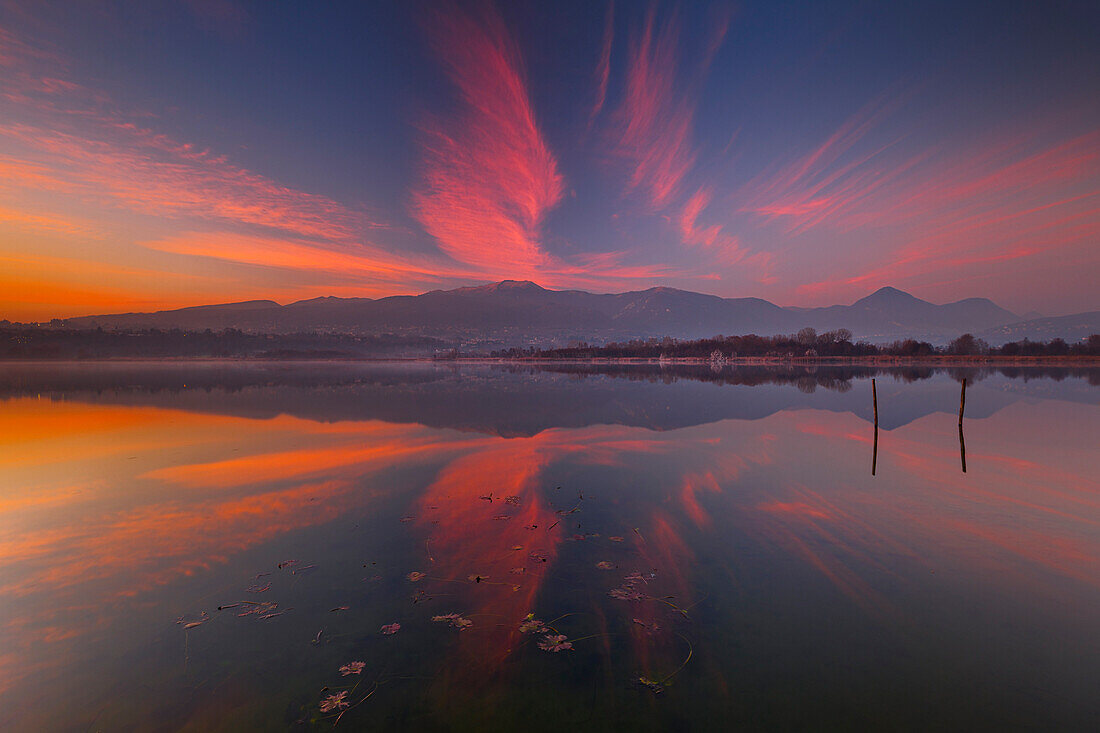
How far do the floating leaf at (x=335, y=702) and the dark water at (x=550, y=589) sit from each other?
51mm

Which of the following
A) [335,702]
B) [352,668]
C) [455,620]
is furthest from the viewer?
[455,620]

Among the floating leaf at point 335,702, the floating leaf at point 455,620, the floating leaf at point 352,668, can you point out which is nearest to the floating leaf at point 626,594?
the floating leaf at point 455,620

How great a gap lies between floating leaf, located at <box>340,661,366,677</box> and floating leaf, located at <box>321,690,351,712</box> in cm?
33

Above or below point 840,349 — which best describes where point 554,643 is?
below

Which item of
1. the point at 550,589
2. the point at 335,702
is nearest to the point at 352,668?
the point at 335,702

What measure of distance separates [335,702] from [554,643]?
2.81m

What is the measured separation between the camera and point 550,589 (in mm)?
8070

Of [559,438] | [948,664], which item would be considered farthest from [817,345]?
[948,664]

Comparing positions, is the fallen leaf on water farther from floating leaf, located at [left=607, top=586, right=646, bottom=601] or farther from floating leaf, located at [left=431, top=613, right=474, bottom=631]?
floating leaf, located at [left=607, top=586, right=646, bottom=601]

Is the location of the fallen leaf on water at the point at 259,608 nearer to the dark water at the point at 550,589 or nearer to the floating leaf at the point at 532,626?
the dark water at the point at 550,589

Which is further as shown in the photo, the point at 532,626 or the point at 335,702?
the point at 532,626

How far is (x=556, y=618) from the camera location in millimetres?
7121

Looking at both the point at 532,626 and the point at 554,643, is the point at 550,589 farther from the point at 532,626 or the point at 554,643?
the point at 554,643

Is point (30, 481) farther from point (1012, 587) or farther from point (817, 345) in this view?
point (817, 345)
